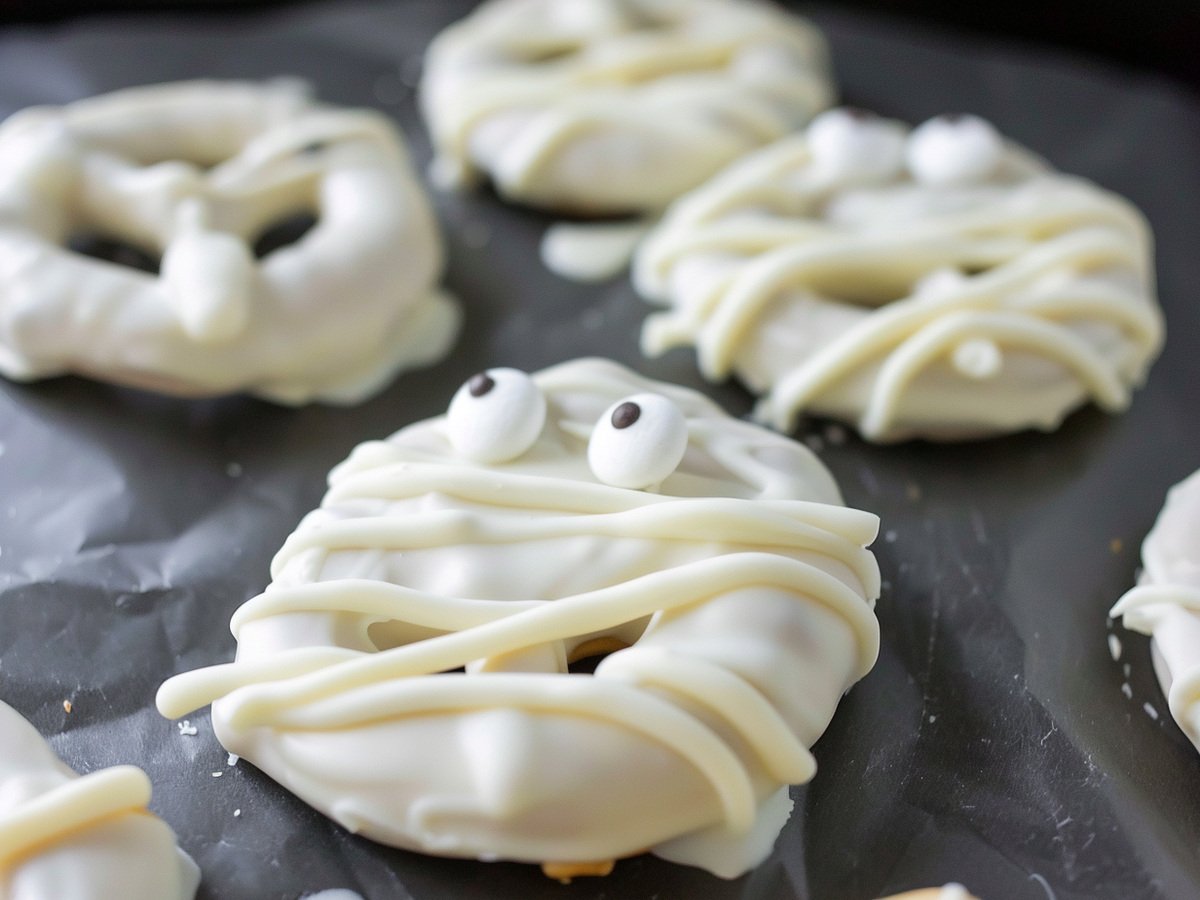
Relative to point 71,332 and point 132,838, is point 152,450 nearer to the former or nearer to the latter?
point 71,332

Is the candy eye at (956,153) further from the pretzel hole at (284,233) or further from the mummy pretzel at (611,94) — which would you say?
the pretzel hole at (284,233)

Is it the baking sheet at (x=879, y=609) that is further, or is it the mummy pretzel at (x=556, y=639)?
the baking sheet at (x=879, y=609)

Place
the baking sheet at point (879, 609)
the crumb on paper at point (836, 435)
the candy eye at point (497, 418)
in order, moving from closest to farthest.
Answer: the baking sheet at point (879, 609) < the candy eye at point (497, 418) < the crumb on paper at point (836, 435)

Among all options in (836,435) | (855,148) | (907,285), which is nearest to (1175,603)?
(836,435)

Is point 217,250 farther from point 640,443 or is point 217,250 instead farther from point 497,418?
point 640,443

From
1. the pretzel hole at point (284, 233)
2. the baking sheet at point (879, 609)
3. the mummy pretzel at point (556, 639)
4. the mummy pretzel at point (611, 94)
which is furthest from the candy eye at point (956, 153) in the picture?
the pretzel hole at point (284, 233)

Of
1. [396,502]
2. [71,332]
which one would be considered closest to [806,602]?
[396,502]
